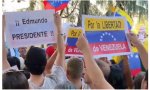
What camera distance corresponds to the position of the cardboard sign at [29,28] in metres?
2.24

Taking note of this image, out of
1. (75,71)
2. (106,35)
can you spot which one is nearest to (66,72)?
(75,71)

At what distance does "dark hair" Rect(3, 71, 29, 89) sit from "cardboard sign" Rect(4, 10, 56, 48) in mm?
624

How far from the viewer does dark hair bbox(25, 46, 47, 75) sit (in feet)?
6.87

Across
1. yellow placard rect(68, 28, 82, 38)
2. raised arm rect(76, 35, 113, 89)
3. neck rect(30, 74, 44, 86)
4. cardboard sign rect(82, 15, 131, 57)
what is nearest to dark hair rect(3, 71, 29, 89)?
raised arm rect(76, 35, 113, 89)

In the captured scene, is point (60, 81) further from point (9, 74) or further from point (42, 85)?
point (9, 74)

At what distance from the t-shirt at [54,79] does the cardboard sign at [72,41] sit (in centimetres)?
44

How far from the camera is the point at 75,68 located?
2.15 m

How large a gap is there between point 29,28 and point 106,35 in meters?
0.60

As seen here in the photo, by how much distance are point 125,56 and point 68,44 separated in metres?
0.47

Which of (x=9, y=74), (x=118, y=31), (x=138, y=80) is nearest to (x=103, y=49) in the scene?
(x=118, y=31)

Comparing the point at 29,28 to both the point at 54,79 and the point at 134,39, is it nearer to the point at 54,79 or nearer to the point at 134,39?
the point at 54,79

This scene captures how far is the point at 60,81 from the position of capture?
210cm

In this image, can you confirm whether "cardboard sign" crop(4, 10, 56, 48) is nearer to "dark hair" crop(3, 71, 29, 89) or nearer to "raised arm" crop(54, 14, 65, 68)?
"raised arm" crop(54, 14, 65, 68)

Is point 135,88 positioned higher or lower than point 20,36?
lower
